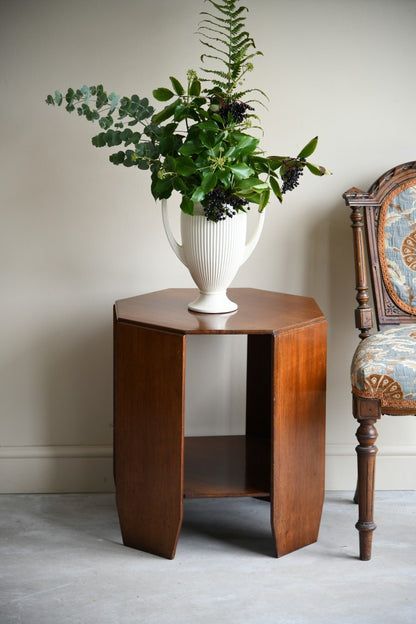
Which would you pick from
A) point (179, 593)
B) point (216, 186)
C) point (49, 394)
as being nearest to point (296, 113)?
point (216, 186)

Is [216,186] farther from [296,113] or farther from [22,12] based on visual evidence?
[22,12]

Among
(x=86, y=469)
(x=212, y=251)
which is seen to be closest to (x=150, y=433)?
(x=212, y=251)

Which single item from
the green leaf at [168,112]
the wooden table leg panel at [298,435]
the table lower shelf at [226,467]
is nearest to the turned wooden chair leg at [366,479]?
the wooden table leg panel at [298,435]

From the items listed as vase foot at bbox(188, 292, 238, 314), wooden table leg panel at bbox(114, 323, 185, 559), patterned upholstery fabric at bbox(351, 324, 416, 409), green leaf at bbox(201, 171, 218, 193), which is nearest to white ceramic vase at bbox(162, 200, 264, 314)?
vase foot at bbox(188, 292, 238, 314)

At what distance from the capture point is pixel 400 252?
2141 mm

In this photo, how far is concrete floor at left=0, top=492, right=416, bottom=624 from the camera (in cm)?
164

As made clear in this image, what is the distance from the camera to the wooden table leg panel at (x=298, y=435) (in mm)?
1803

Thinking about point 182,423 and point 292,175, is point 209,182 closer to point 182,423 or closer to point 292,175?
point 292,175

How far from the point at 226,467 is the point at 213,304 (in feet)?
1.55

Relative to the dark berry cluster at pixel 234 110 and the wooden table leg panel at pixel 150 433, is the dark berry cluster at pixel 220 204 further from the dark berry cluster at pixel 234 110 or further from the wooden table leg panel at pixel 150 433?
the wooden table leg panel at pixel 150 433

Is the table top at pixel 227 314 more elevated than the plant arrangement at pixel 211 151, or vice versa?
the plant arrangement at pixel 211 151

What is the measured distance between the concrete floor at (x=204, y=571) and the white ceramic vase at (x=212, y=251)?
0.65 meters

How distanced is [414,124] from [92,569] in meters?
1.62

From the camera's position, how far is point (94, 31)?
2.17m
